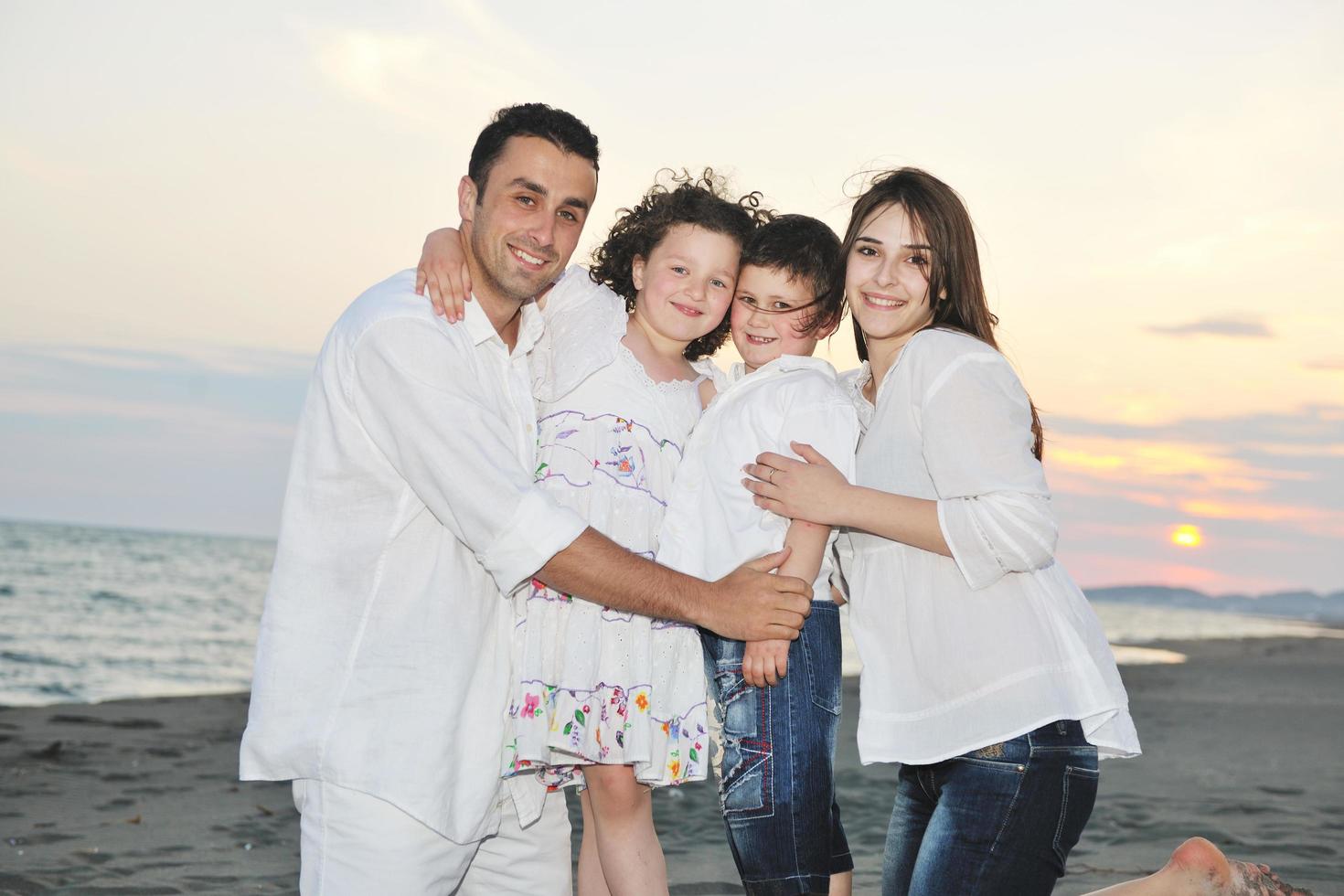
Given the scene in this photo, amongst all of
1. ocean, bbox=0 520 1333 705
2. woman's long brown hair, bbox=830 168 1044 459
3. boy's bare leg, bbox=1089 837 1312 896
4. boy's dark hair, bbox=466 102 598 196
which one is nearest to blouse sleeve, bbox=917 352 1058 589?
woman's long brown hair, bbox=830 168 1044 459

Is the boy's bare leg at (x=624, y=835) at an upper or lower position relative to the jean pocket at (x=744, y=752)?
lower

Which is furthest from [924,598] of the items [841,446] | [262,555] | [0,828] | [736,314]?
[262,555]

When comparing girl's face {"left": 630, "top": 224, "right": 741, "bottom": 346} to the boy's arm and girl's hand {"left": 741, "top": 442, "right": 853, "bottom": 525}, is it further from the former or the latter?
the boy's arm

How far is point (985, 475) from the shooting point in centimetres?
249

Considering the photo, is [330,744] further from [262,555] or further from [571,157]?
[262,555]

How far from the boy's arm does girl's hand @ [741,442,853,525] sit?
53mm

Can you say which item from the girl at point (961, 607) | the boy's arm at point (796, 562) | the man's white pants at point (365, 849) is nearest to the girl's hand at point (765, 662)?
the boy's arm at point (796, 562)

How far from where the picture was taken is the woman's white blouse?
2465 mm

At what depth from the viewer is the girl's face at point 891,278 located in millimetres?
2865

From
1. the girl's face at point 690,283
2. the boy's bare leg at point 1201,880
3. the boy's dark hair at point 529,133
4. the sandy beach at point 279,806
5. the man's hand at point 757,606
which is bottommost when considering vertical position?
the sandy beach at point 279,806

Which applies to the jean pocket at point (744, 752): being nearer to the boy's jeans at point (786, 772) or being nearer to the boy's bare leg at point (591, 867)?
the boy's jeans at point (786, 772)

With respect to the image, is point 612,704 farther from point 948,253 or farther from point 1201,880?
point 1201,880

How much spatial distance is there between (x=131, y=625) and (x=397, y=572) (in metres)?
18.2

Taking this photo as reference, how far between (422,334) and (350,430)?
29 cm
